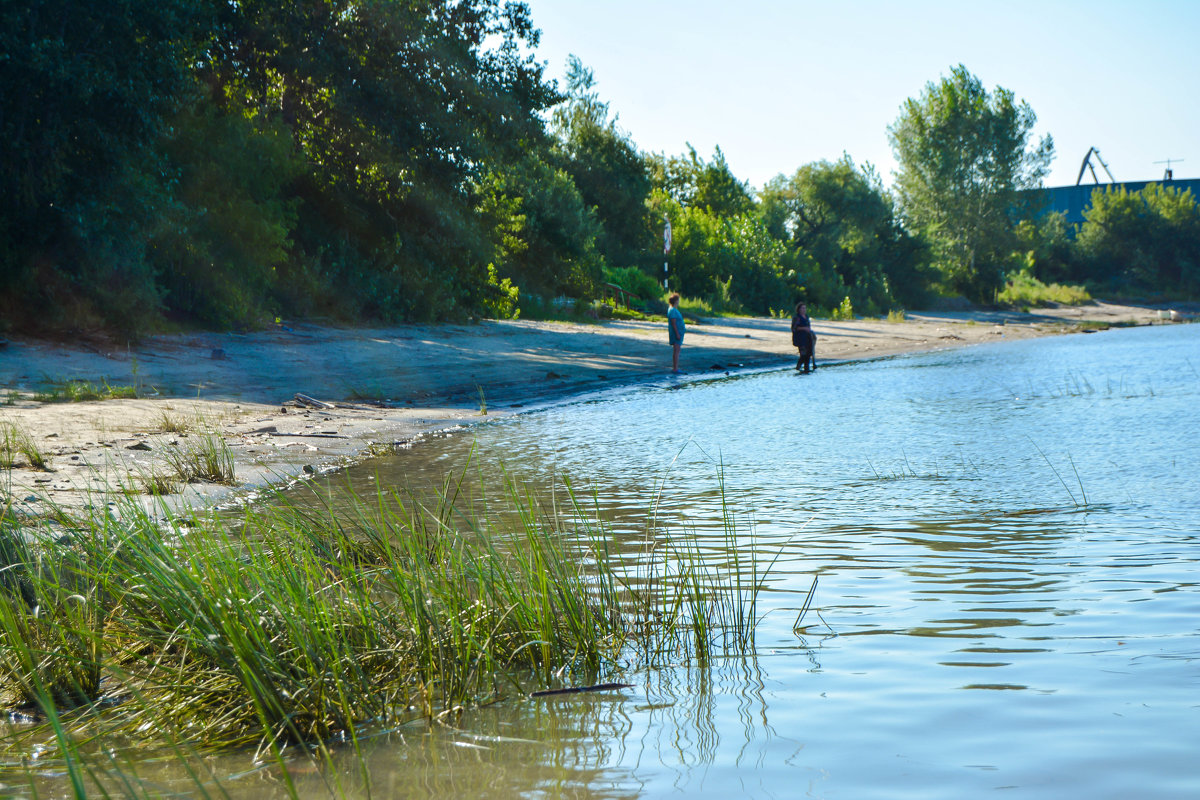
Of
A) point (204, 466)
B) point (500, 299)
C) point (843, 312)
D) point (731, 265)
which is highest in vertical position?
point (731, 265)

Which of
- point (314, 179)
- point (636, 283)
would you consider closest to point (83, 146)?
point (314, 179)

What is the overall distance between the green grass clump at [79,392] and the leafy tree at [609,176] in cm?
3282

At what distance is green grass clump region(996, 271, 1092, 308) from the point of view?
5612 centimetres

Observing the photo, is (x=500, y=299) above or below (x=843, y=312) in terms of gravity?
above

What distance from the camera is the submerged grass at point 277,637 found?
343 centimetres

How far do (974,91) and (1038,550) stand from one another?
60.0 m

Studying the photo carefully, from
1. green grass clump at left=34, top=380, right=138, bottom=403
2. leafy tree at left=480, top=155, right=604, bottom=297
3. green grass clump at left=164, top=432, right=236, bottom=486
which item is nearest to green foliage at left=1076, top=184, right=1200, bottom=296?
leafy tree at left=480, top=155, right=604, bottom=297

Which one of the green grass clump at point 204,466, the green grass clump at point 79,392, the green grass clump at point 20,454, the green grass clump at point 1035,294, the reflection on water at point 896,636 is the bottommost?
the reflection on water at point 896,636

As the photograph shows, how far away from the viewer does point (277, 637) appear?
3514 mm

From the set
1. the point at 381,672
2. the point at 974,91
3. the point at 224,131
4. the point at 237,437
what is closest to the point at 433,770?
the point at 381,672

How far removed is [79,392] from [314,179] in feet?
46.6

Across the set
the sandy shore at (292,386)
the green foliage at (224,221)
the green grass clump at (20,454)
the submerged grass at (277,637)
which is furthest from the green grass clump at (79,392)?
the submerged grass at (277,637)

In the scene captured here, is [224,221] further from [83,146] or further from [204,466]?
[204,466]

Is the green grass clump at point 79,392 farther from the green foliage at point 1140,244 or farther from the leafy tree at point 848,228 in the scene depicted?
the green foliage at point 1140,244
